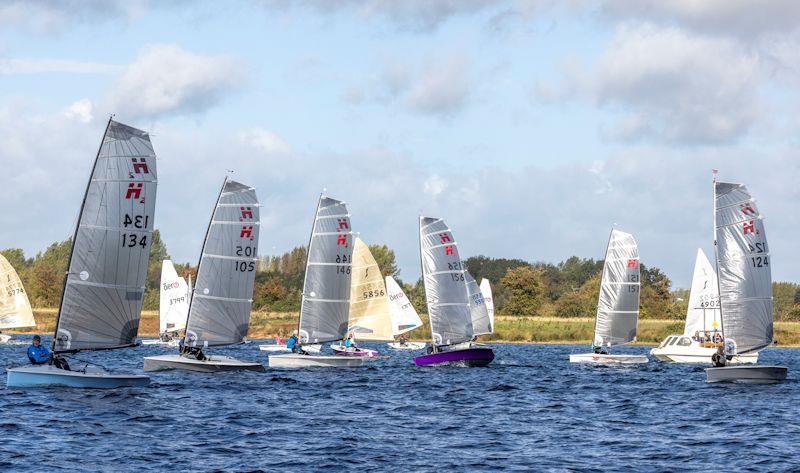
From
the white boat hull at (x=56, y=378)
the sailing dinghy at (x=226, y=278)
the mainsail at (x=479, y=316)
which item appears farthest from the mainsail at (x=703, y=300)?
the white boat hull at (x=56, y=378)

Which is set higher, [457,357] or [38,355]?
[457,357]

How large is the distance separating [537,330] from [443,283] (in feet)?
174

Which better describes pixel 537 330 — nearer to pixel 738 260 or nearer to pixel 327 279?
pixel 327 279

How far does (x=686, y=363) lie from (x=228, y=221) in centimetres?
3644

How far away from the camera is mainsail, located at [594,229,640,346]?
2756 inches

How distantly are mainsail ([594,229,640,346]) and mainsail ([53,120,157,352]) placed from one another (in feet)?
121

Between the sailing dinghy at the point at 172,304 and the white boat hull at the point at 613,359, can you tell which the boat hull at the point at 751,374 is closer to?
the white boat hull at the point at 613,359

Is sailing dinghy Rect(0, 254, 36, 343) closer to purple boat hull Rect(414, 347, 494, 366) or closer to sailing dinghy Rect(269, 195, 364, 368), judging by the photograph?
sailing dinghy Rect(269, 195, 364, 368)

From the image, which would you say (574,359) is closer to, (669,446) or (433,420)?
(433,420)

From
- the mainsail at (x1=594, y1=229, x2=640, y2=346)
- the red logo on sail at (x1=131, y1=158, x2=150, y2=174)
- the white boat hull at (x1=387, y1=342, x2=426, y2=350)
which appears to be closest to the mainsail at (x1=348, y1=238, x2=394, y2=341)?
the mainsail at (x1=594, y1=229, x2=640, y2=346)

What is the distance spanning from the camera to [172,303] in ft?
319

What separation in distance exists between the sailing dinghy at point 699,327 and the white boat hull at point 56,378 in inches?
1725

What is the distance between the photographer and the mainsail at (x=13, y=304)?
3558 inches

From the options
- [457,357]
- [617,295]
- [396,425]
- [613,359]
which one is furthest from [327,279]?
[396,425]
